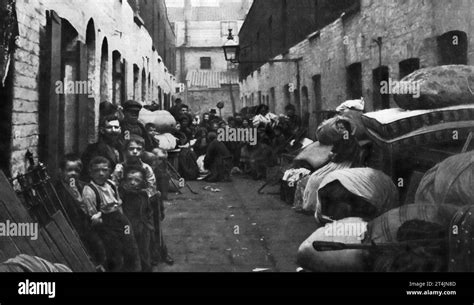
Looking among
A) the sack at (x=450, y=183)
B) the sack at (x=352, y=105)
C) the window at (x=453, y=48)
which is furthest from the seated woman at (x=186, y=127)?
the window at (x=453, y=48)

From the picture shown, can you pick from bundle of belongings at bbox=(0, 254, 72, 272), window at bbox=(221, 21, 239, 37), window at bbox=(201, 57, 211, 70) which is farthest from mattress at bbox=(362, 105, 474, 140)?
window at bbox=(221, 21, 239, 37)

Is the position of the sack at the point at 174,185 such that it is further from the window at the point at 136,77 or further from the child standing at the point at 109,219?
the window at the point at 136,77

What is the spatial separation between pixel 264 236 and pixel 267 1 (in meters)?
5.03

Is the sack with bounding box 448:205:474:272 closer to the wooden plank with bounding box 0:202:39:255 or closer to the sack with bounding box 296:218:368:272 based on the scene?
the sack with bounding box 296:218:368:272

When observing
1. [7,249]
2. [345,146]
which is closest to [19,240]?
[7,249]

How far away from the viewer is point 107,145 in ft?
14.5

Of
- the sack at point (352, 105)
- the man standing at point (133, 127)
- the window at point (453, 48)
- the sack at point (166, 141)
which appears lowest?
the sack at point (166, 141)

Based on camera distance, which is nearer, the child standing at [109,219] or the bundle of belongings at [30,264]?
the bundle of belongings at [30,264]

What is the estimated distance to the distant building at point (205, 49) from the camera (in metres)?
5.99

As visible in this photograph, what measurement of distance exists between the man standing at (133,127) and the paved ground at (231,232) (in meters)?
0.50

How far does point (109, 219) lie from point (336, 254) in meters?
1.79

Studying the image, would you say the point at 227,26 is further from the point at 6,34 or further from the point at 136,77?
the point at 6,34
